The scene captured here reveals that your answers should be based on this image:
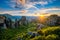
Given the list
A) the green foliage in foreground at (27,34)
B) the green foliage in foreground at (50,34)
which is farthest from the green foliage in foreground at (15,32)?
the green foliage in foreground at (50,34)

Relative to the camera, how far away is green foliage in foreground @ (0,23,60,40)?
7.69 feet

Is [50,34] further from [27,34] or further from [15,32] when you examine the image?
[15,32]

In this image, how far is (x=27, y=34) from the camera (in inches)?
94.0

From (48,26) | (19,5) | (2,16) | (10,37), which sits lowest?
(10,37)

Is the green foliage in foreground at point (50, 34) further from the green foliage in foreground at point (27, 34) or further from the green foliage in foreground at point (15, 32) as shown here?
the green foliage in foreground at point (15, 32)

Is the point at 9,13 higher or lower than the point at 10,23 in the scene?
higher

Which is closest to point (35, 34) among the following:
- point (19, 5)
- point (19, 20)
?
point (19, 20)

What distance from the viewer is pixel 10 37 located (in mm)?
2381

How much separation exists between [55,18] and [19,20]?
0.59 meters

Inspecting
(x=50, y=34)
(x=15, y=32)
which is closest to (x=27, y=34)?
(x=15, y=32)

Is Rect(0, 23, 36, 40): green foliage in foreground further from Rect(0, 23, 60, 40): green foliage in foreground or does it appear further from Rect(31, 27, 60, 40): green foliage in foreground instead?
Rect(31, 27, 60, 40): green foliage in foreground

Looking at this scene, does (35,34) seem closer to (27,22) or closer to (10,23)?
(27,22)

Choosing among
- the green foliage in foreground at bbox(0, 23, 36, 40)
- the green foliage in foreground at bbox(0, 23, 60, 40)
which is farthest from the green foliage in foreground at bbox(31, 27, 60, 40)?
the green foliage in foreground at bbox(0, 23, 36, 40)

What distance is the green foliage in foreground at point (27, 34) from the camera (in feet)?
7.69
